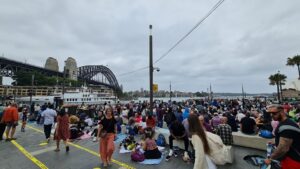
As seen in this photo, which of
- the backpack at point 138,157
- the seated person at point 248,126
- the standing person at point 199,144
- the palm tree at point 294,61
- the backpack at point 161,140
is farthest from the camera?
the palm tree at point 294,61

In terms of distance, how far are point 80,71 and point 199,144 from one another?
12676 cm

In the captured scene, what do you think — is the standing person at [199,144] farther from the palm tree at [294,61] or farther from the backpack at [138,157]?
the palm tree at [294,61]

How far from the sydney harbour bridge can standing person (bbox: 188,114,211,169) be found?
94.1m

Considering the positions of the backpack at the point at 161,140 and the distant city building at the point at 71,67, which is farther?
the distant city building at the point at 71,67

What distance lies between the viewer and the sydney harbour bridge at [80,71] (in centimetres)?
7919

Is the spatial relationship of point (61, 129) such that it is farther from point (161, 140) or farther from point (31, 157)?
point (161, 140)

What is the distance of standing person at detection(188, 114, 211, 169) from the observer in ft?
8.51

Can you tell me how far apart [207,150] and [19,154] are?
7150 millimetres

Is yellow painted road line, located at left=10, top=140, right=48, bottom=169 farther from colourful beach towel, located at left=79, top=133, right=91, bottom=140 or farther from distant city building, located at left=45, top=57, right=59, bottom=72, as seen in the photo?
distant city building, located at left=45, top=57, right=59, bottom=72

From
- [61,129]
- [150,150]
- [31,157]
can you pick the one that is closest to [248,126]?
[150,150]

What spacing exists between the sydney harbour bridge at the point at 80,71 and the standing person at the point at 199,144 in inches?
3704

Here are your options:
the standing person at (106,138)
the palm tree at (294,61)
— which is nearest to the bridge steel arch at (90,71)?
the palm tree at (294,61)

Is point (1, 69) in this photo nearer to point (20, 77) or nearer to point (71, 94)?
point (20, 77)

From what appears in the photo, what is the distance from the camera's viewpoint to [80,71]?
391 feet
